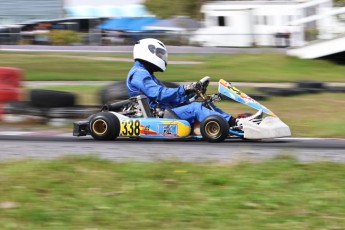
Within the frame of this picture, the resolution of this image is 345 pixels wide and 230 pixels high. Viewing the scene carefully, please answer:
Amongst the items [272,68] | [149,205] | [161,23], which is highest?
[161,23]

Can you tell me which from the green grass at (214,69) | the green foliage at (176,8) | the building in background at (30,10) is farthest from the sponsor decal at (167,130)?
the building in background at (30,10)

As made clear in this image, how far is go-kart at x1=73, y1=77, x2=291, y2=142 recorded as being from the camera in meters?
7.98

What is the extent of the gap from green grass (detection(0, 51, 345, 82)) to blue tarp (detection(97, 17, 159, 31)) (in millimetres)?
13752

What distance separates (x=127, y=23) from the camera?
38.0 meters

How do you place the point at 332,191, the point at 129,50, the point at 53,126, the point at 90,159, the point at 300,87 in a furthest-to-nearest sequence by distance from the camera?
the point at 129,50 < the point at 300,87 < the point at 53,126 < the point at 90,159 < the point at 332,191

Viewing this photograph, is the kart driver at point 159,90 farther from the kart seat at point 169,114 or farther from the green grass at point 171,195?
the green grass at point 171,195

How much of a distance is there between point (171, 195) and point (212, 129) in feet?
10.1

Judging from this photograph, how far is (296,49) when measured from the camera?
69.5 ft

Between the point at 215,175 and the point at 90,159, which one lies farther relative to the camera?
the point at 90,159

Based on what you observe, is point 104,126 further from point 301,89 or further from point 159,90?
point 301,89

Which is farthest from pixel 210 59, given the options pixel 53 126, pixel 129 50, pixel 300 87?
pixel 53 126

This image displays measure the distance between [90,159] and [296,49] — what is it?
629 inches

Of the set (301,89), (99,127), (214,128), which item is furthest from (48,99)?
(301,89)

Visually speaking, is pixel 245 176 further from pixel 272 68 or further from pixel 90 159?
pixel 272 68
